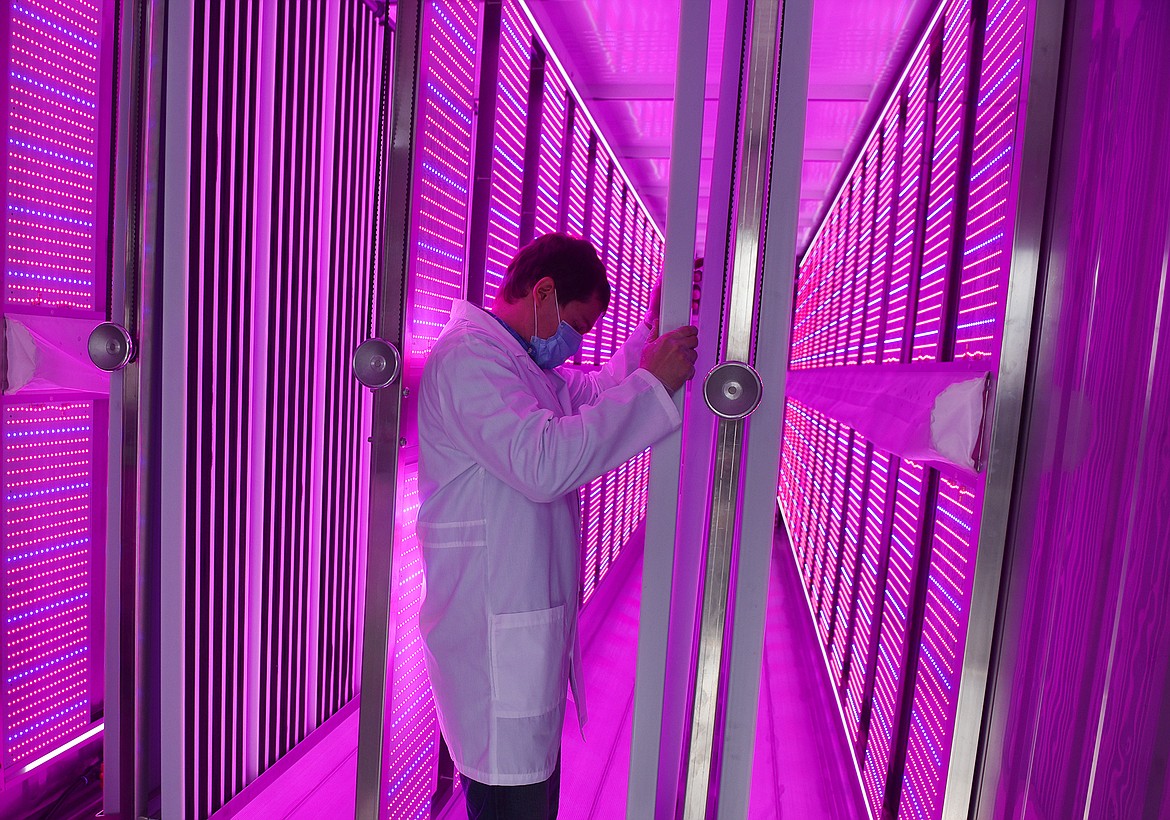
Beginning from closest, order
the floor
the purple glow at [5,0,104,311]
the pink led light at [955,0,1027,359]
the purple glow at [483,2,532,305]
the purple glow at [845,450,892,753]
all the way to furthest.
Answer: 1. the pink led light at [955,0,1027,359]
2. the purple glow at [845,450,892,753]
3. the purple glow at [483,2,532,305]
4. the purple glow at [5,0,104,311]
5. the floor

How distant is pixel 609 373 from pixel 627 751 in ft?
7.29

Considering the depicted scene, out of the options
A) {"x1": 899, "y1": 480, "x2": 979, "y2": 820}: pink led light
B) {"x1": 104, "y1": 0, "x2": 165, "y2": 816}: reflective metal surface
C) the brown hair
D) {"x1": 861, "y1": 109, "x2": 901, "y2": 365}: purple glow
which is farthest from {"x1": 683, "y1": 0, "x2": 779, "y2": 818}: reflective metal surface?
{"x1": 861, "y1": 109, "x2": 901, "y2": 365}: purple glow

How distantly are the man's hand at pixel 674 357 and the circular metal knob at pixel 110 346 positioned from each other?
1.41m

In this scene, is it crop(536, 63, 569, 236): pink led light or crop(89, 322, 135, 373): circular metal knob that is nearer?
crop(89, 322, 135, 373): circular metal knob

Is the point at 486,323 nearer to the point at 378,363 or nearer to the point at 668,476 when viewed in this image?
the point at 378,363

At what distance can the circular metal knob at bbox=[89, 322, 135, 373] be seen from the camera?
6.08 ft

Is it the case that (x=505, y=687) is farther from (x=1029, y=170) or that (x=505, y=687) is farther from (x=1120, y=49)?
(x=1120, y=49)

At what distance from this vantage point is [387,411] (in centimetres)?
161

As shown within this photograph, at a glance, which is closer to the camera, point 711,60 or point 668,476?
point 668,476

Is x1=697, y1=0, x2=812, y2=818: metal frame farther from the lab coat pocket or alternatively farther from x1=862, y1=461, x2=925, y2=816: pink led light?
x1=862, y1=461, x2=925, y2=816: pink led light

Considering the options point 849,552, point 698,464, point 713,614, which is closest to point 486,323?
point 698,464

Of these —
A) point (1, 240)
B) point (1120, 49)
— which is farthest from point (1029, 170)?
point (1, 240)

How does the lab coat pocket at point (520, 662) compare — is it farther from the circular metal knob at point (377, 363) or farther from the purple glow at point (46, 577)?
the purple glow at point (46, 577)

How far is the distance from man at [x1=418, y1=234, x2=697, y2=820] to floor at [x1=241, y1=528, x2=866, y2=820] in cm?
115
